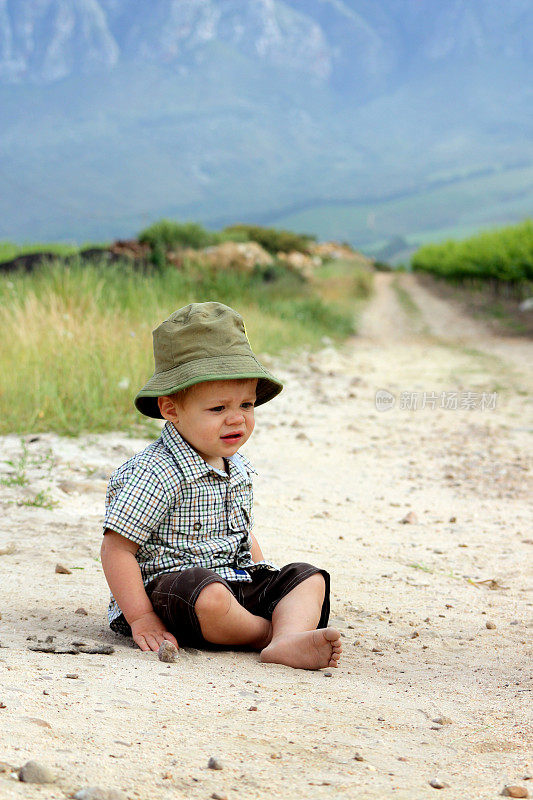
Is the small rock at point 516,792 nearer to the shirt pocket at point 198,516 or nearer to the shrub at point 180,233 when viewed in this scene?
the shirt pocket at point 198,516

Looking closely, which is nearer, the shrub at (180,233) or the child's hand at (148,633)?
the child's hand at (148,633)

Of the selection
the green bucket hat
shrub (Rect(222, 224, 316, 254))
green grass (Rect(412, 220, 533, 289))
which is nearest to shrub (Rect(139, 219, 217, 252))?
green grass (Rect(412, 220, 533, 289))

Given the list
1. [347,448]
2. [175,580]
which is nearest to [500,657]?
[175,580]

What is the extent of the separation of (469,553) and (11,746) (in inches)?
105

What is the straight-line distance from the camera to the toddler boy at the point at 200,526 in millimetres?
2432

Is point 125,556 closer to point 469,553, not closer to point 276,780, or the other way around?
point 276,780

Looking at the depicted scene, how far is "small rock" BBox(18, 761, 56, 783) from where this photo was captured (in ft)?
4.83

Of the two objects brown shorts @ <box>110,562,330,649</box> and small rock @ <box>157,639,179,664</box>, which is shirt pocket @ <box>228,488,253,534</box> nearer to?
brown shorts @ <box>110,562,330,649</box>

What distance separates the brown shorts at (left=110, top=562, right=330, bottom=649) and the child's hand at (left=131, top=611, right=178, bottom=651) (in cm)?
3

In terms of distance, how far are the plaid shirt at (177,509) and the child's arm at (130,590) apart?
0.05 m

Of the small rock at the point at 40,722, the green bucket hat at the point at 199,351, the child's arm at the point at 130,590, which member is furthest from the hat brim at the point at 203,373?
the small rock at the point at 40,722

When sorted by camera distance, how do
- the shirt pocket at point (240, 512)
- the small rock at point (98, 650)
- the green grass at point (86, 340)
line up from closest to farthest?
1. the small rock at point (98, 650)
2. the shirt pocket at point (240, 512)
3. the green grass at point (86, 340)

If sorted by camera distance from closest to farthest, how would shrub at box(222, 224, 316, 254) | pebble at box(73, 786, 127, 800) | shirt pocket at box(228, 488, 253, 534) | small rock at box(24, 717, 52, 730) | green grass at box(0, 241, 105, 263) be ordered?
pebble at box(73, 786, 127, 800), small rock at box(24, 717, 52, 730), shirt pocket at box(228, 488, 253, 534), green grass at box(0, 241, 105, 263), shrub at box(222, 224, 316, 254)

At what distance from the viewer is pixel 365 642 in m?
2.74
